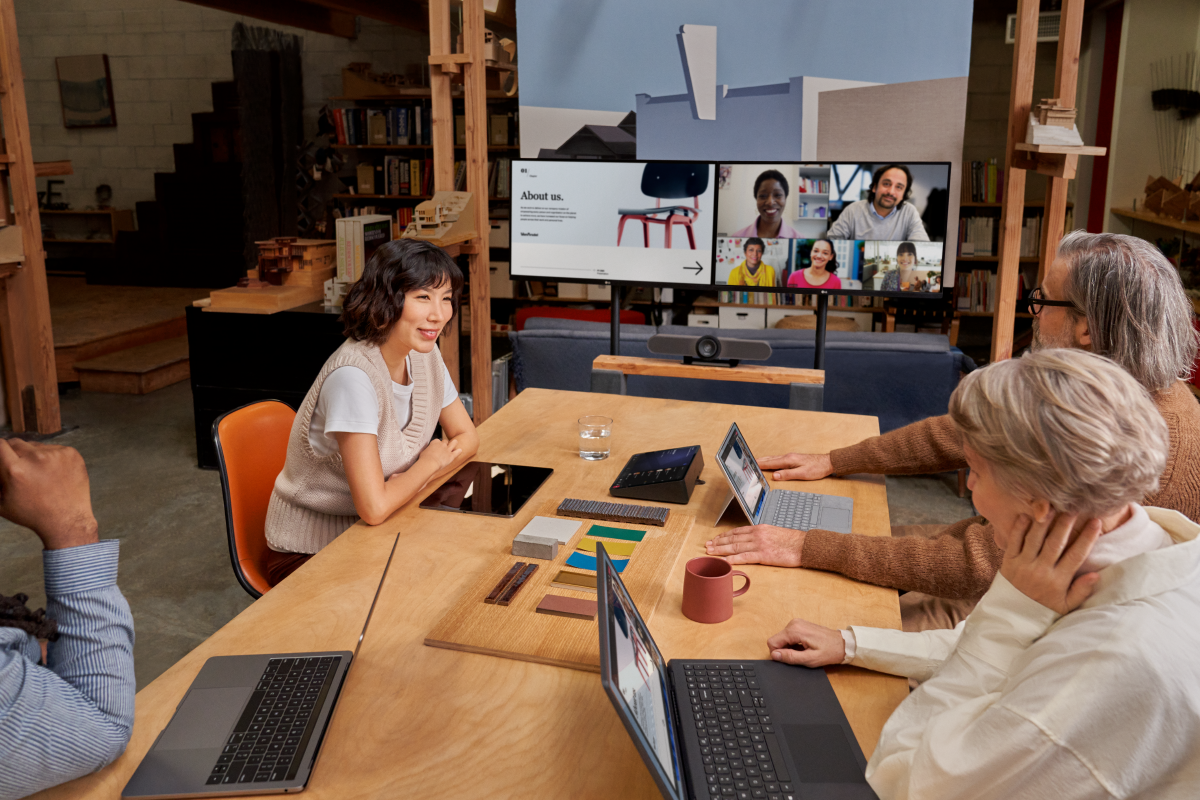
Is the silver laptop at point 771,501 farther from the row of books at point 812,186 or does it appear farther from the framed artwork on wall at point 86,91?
the framed artwork on wall at point 86,91

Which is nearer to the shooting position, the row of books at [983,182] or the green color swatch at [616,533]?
the green color swatch at [616,533]

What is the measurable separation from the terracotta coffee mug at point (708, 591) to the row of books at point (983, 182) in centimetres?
628

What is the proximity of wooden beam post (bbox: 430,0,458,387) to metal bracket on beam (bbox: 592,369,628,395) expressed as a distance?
872 millimetres

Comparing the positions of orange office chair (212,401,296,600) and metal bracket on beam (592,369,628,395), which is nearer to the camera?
orange office chair (212,401,296,600)

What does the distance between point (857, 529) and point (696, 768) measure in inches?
34.6

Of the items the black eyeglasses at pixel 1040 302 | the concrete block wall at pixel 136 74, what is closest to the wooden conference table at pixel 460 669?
the black eyeglasses at pixel 1040 302

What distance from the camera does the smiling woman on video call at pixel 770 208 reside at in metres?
3.19

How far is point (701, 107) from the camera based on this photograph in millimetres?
4477

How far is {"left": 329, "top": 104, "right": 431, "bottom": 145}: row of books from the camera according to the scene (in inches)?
293

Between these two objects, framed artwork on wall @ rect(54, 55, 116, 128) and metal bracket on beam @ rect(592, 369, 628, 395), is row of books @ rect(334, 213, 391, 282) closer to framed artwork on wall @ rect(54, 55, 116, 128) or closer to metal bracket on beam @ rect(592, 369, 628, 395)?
metal bracket on beam @ rect(592, 369, 628, 395)

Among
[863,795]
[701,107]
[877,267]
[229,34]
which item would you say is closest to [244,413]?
[863,795]

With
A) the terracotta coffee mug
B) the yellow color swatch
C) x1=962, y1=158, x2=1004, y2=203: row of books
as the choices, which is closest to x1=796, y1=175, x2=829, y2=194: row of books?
the yellow color swatch

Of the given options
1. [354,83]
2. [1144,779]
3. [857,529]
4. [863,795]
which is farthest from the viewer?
[354,83]

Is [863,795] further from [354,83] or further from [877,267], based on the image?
[354,83]
